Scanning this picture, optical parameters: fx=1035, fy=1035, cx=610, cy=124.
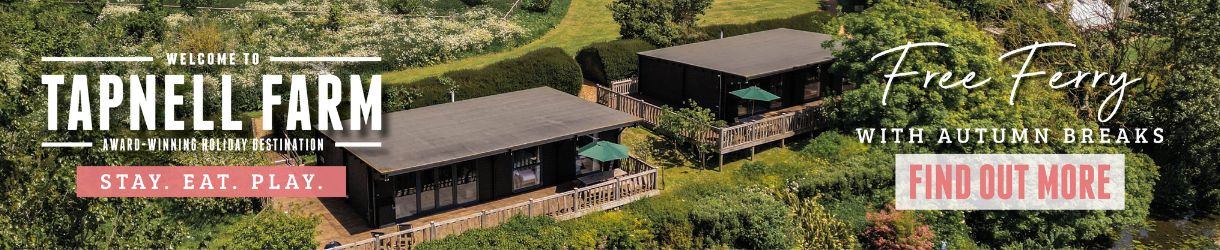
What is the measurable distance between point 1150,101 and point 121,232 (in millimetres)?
35996

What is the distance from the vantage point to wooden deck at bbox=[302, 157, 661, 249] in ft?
88.3

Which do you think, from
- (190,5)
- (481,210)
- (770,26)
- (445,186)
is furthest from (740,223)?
(190,5)

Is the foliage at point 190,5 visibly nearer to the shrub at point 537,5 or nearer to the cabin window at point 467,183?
the shrub at point 537,5

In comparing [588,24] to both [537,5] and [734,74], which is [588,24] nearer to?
[537,5]

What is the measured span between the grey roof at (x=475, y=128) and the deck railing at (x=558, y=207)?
169 cm

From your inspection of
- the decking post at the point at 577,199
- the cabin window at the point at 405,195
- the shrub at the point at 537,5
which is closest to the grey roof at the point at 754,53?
the decking post at the point at 577,199

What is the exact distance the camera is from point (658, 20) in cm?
4994

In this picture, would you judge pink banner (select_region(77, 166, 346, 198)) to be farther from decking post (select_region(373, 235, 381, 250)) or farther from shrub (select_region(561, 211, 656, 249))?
shrub (select_region(561, 211, 656, 249))

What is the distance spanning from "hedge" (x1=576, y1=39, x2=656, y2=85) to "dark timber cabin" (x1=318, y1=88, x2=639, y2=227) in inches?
399

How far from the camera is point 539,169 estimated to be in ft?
104

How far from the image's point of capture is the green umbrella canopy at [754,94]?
3772 centimetres

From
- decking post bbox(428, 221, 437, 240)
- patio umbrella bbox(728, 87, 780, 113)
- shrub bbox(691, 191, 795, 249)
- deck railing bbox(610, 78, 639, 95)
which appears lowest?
shrub bbox(691, 191, 795, 249)

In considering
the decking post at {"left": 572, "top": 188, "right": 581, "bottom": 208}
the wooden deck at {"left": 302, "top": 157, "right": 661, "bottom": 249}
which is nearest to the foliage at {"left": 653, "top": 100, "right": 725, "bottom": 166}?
the wooden deck at {"left": 302, "top": 157, "right": 661, "bottom": 249}

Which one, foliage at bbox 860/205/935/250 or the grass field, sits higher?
the grass field
